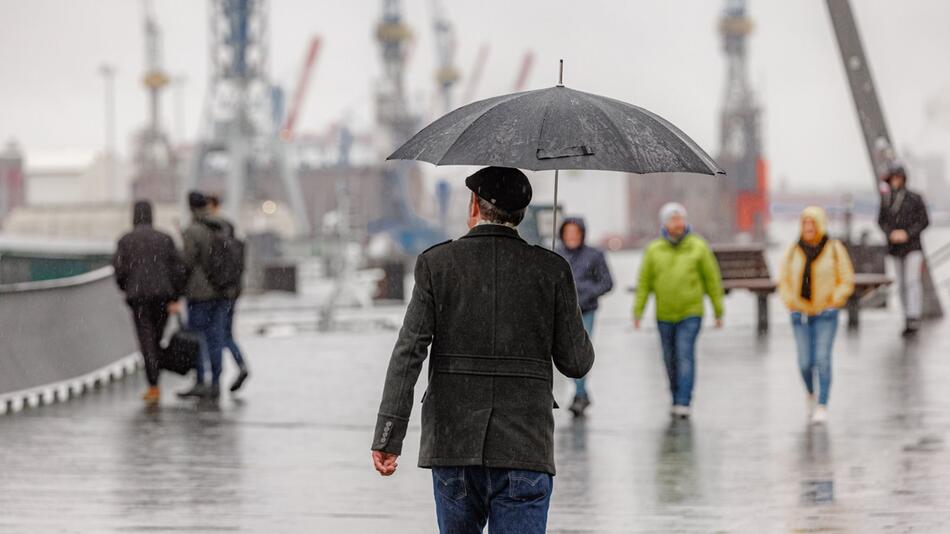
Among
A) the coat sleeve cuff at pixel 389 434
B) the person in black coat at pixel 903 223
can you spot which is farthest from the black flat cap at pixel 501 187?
the person in black coat at pixel 903 223

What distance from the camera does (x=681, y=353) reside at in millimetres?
11836

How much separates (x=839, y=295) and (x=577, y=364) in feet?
21.5

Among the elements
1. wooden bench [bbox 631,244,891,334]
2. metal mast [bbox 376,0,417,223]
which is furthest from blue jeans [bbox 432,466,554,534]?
metal mast [bbox 376,0,417,223]

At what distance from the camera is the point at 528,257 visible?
485cm

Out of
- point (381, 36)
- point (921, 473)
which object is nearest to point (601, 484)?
point (921, 473)

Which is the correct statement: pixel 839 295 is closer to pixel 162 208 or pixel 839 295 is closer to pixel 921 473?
pixel 921 473

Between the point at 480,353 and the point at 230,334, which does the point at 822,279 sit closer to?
the point at 230,334

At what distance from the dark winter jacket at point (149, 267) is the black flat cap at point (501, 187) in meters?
8.55

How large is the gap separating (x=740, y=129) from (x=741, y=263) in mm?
136820

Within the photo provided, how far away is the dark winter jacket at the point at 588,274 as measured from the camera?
39.4 feet

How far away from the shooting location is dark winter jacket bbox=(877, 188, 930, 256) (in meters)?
17.6

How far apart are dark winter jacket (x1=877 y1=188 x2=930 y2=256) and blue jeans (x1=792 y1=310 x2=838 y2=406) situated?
6.53 meters

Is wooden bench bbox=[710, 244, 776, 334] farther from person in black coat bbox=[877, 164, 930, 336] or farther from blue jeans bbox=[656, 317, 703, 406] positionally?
blue jeans bbox=[656, 317, 703, 406]

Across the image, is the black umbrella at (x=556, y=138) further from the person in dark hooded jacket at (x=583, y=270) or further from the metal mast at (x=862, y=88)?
the metal mast at (x=862, y=88)
